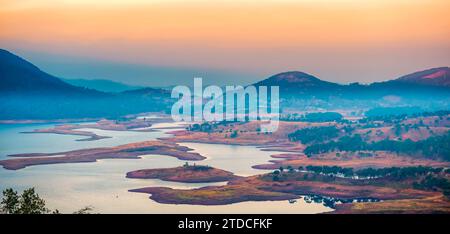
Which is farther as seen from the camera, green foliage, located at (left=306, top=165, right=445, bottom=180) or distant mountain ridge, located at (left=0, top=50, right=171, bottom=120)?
distant mountain ridge, located at (left=0, top=50, right=171, bottom=120)

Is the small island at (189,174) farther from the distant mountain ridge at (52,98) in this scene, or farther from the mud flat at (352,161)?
the distant mountain ridge at (52,98)

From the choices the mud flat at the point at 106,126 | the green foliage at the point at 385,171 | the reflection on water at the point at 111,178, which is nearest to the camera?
the reflection on water at the point at 111,178

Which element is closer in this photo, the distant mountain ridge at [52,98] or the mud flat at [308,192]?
the mud flat at [308,192]

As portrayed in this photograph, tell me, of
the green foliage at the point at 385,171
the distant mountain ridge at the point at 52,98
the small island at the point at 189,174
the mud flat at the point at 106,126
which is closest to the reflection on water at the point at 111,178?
the small island at the point at 189,174

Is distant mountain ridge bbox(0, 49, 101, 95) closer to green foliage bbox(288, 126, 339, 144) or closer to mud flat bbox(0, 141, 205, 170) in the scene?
mud flat bbox(0, 141, 205, 170)

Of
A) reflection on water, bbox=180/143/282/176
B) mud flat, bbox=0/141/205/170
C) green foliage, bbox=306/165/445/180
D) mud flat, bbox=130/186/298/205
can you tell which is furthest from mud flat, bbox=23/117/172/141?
mud flat, bbox=130/186/298/205

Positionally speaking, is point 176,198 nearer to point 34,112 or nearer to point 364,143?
point 364,143

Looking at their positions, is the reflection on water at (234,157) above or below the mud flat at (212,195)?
above
